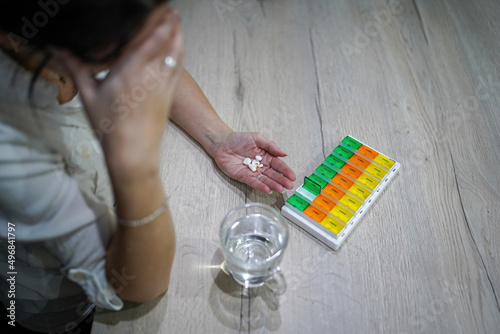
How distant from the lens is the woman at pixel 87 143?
21.5 inches

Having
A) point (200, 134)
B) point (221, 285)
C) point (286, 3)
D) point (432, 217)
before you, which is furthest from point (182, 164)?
point (286, 3)

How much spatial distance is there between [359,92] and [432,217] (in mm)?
379

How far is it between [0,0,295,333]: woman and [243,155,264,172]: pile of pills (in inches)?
10.5

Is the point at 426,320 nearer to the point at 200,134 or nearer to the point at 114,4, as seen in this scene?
the point at 200,134

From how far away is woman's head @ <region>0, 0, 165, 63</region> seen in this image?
1.69 feet

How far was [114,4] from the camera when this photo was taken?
520 mm

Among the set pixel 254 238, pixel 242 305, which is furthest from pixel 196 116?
pixel 242 305

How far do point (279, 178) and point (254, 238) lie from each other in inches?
5.7

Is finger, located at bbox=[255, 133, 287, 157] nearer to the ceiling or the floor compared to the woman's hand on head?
nearer to the floor

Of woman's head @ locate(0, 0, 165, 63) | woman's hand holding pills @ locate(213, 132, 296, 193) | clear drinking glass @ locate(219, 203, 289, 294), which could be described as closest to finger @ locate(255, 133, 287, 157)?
woman's hand holding pills @ locate(213, 132, 296, 193)

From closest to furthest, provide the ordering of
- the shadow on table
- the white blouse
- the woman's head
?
the woman's head < the white blouse < the shadow on table

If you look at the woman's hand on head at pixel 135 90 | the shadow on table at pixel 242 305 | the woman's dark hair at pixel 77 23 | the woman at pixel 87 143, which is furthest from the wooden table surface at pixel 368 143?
the woman's dark hair at pixel 77 23

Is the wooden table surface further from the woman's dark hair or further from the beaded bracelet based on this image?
the woman's dark hair

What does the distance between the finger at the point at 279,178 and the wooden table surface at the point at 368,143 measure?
25mm
